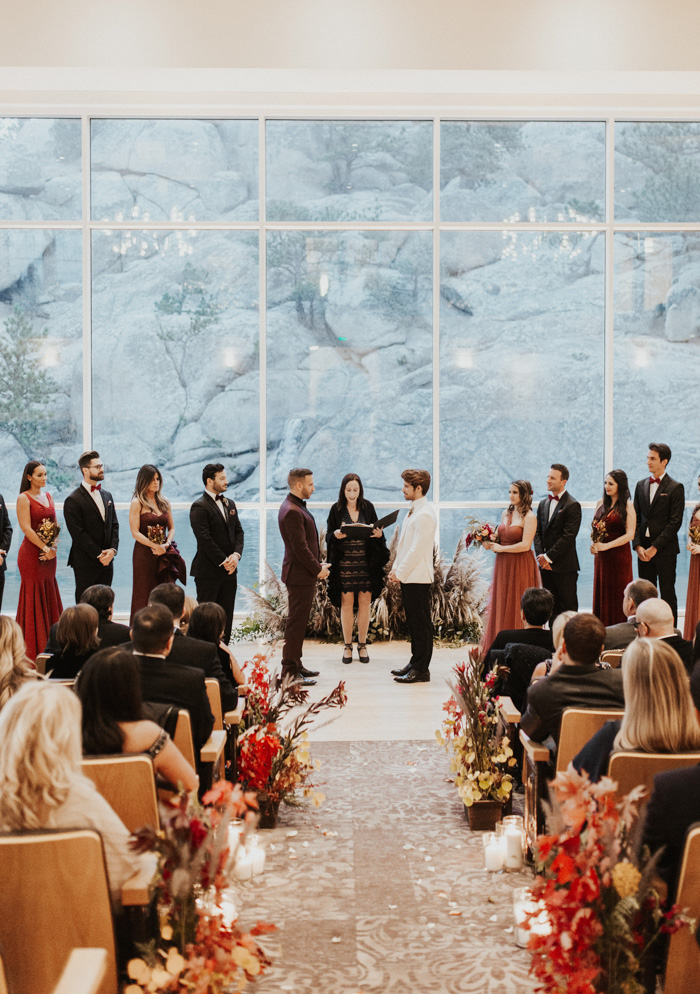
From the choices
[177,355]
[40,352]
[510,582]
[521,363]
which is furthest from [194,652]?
[521,363]

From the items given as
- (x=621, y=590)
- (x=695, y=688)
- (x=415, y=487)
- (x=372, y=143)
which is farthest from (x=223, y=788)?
(x=372, y=143)

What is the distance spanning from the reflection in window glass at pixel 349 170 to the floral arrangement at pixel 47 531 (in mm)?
4506

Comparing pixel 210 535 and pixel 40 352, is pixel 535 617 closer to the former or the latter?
pixel 210 535

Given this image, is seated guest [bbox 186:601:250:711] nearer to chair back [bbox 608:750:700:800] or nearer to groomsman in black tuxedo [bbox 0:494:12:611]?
chair back [bbox 608:750:700:800]

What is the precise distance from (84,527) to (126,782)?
17.0 ft

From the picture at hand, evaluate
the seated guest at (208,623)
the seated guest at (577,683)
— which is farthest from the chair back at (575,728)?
the seated guest at (208,623)

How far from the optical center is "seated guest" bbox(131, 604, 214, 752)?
11.5 feet

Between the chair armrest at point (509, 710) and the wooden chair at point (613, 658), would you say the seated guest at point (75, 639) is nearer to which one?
the chair armrest at point (509, 710)

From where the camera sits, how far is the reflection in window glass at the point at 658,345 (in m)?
10.2

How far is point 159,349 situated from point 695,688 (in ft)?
25.7

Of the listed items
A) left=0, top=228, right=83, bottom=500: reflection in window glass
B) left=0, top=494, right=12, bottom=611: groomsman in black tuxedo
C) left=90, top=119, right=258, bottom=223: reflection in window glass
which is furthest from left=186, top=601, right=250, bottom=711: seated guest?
left=90, top=119, right=258, bottom=223: reflection in window glass

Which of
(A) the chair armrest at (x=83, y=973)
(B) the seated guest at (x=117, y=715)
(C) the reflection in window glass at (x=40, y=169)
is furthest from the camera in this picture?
(C) the reflection in window glass at (x=40, y=169)

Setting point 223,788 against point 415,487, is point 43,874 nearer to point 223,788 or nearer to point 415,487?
point 223,788

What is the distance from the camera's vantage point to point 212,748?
11.8 ft
